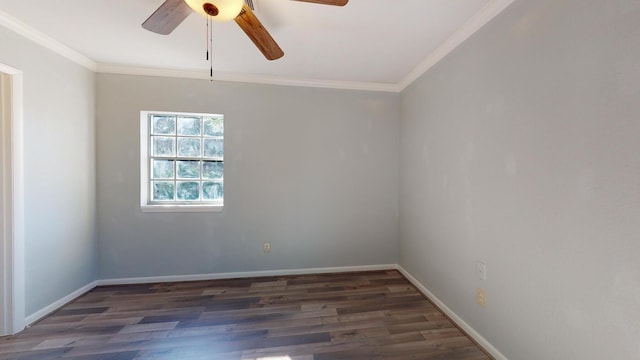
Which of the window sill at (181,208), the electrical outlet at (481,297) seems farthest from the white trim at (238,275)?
the electrical outlet at (481,297)

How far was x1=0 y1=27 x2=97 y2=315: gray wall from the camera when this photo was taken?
200 cm

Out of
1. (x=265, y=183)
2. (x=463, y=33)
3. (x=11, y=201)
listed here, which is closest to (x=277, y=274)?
(x=265, y=183)

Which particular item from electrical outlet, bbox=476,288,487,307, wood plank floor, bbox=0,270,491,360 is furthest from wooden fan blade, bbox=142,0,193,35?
electrical outlet, bbox=476,288,487,307

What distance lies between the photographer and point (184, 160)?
295 cm

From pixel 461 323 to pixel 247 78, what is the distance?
3250 mm

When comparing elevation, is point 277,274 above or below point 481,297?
below

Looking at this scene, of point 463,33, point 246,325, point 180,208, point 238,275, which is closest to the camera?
point 463,33

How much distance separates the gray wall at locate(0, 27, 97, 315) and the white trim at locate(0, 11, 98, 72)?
0.15 feet

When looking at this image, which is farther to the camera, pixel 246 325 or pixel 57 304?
pixel 57 304

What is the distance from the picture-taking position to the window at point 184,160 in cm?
289

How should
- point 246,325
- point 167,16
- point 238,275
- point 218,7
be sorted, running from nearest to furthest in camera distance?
point 218,7 → point 167,16 → point 246,325 → point 238,275

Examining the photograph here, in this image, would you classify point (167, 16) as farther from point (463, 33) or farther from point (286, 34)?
point (463, 33)

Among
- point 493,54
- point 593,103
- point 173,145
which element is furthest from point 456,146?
point 173,145

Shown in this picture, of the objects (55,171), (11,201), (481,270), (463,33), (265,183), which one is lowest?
(481,270)
